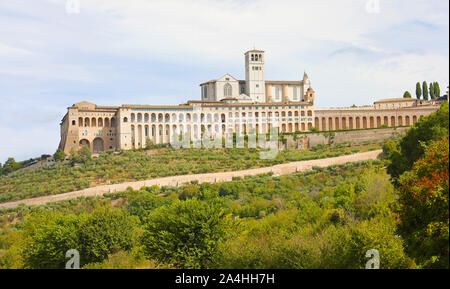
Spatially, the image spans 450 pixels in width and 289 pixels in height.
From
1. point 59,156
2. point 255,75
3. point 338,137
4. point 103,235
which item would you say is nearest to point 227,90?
point 255,75

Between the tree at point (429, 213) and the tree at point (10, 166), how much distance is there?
59.6m

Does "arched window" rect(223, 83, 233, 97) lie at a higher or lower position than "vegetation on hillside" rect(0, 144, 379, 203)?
higher

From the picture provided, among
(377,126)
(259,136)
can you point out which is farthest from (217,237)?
(377,126)

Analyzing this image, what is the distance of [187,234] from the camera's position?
2173 cm

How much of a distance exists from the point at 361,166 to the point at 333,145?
635 inches

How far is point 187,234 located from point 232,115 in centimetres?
5027

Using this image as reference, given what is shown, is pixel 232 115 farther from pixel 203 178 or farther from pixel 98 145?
pixel 203 178

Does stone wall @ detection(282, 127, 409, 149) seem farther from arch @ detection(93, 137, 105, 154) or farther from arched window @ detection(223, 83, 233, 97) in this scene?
arch @ detection(93, 137, 105, 154)

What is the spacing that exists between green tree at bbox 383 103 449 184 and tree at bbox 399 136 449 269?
1476 cm

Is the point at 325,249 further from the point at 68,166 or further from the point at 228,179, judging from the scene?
the point at 68,166

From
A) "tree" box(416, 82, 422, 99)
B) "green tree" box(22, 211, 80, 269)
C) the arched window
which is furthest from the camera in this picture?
"tree" box(416, 82, 422, 99)

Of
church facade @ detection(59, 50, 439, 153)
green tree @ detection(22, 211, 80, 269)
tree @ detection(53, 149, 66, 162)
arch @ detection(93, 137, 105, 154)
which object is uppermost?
church facade @ detection(59, 50, 439, 153)

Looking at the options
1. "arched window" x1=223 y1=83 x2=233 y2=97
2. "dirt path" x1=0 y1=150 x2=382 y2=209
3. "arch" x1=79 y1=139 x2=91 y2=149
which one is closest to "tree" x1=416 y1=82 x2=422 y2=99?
"arched window" x1=223 y1=83 x2=233 y2=97

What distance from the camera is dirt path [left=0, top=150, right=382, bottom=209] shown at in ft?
156
